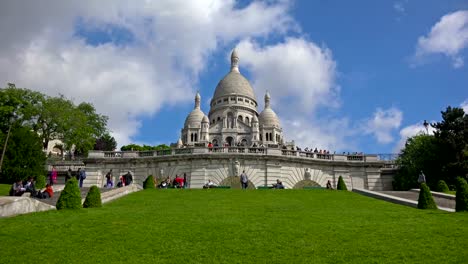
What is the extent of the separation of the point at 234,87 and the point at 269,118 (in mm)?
12279

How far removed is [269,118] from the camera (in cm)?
9594

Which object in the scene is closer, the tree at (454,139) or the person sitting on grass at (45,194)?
the person sitting on grass at (45,194)

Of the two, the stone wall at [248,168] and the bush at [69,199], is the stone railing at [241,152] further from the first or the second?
the bush at [69,199]

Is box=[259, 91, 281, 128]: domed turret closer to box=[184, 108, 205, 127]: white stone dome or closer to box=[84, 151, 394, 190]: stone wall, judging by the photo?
box=[184, 108, 205, 127]: white stone dome

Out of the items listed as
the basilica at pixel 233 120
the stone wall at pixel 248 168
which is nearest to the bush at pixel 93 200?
the stone wall at pixel 248 168

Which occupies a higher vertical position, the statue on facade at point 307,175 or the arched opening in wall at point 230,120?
the arched opening in wall at point 230,120

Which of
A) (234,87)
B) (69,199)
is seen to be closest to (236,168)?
(69,199)

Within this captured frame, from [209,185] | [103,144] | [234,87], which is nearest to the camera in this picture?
[209,185]

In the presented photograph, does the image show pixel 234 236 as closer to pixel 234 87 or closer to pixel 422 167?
pixel 422 167

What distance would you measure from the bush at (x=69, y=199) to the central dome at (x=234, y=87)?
272ft

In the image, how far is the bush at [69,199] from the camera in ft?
54.9

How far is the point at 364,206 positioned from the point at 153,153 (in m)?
23.0

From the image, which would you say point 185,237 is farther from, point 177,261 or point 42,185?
point 42,185

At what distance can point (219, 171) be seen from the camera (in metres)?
35.0
